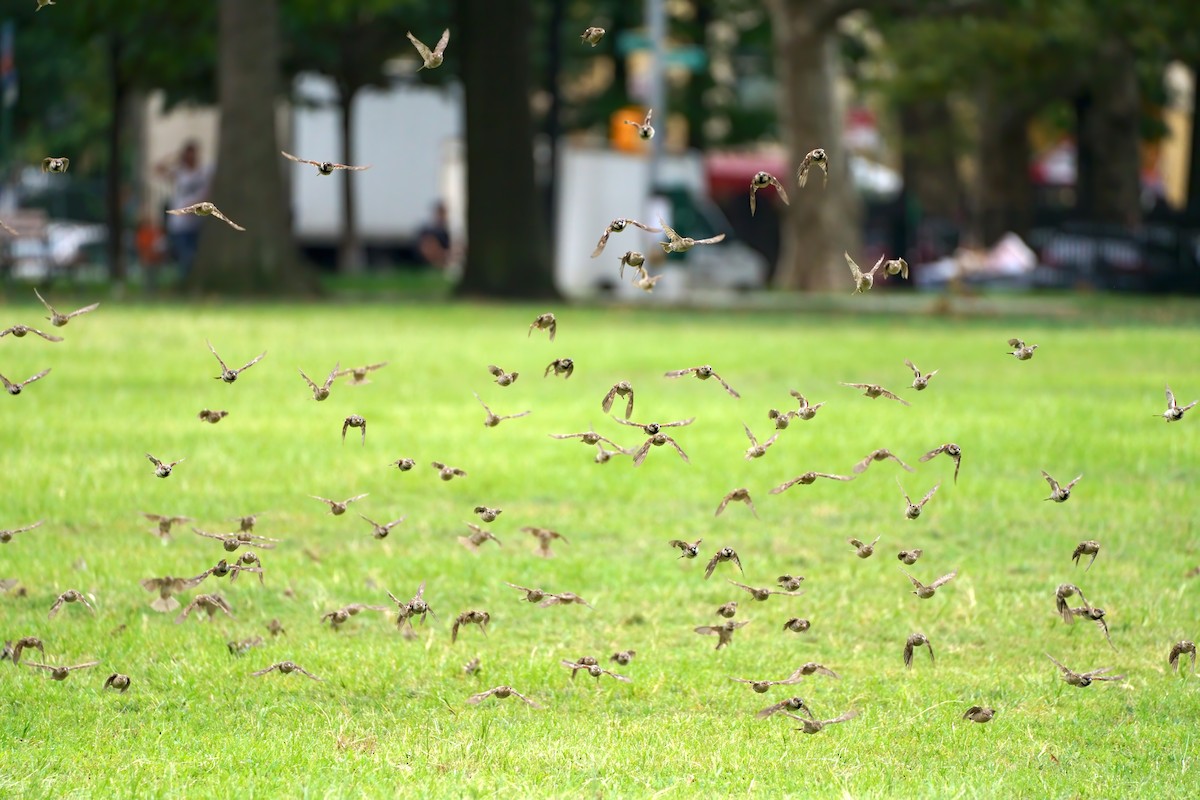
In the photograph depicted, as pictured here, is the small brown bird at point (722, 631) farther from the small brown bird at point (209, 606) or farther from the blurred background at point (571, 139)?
the blurred background at point (571, 139)

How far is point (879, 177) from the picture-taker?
208 ft

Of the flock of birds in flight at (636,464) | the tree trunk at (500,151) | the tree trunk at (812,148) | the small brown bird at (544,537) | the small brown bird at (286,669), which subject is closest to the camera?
the flock of birds in flight at (636,464)

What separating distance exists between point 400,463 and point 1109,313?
1934 cm

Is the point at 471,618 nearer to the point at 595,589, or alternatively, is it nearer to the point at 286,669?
the point at 286,669

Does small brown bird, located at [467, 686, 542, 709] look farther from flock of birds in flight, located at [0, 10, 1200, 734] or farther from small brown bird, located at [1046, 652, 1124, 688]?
small brown bird, located at [1046, 652, 1124, 688]

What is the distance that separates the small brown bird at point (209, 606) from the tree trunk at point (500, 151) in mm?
20018

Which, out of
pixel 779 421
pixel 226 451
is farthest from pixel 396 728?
pixel 226 451

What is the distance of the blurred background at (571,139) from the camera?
2656cm

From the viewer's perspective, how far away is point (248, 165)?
81.8 ft

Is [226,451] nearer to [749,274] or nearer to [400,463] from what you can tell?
[400,463]

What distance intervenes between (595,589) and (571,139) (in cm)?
4592

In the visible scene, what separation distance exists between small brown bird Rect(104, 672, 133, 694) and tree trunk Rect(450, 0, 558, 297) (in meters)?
21.2

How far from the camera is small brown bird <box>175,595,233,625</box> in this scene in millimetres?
6066

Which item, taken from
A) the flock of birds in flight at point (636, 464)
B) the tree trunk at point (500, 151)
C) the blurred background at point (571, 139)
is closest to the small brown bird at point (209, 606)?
the flock of birds in flight at point (636, 464)
